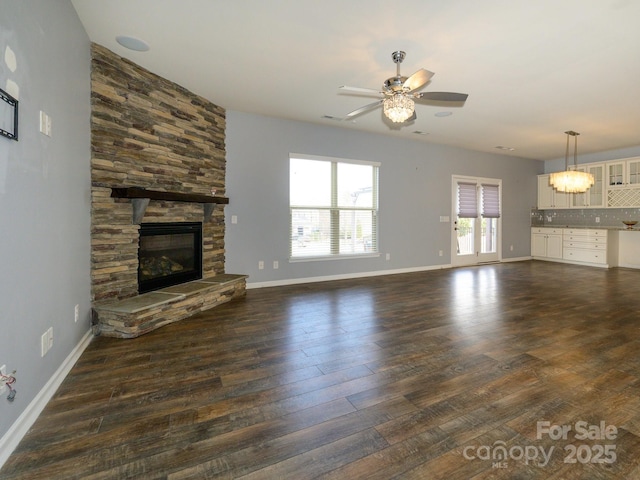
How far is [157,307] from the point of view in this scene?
3303 mm

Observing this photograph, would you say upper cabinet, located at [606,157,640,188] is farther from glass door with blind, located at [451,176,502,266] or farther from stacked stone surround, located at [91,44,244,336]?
stacked stone surround, located at [91,44,244,336]

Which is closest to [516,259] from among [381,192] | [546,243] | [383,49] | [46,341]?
[546,243]

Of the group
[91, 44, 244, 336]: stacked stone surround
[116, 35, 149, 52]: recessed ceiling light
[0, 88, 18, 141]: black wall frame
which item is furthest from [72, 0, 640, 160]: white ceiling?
[0, 88, 18, 141]: black wall frame

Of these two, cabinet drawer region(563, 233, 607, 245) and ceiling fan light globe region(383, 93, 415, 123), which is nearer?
ceiling fan light globe region(383, 93, 415, 123)

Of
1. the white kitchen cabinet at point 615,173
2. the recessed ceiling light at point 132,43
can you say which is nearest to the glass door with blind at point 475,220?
the white kitchen cabinet at point 615,173

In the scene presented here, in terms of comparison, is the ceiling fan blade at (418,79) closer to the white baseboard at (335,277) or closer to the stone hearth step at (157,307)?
the stone hearth step at (157,307)

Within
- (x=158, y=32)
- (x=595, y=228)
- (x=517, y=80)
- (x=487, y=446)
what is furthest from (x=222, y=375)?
(x=595, y=228)

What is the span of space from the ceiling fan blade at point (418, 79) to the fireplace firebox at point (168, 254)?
3.13 metres

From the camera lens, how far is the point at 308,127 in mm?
5727

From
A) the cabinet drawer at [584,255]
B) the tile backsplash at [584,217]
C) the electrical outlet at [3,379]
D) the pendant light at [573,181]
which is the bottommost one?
the electrical outlet at [3,379]

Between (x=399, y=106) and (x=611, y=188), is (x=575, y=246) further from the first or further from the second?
(x=399, y=106)

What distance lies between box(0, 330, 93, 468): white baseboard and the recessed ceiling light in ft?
9.28

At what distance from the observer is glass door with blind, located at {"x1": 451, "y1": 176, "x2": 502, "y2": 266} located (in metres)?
7.61

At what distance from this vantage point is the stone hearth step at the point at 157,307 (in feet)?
10.1
